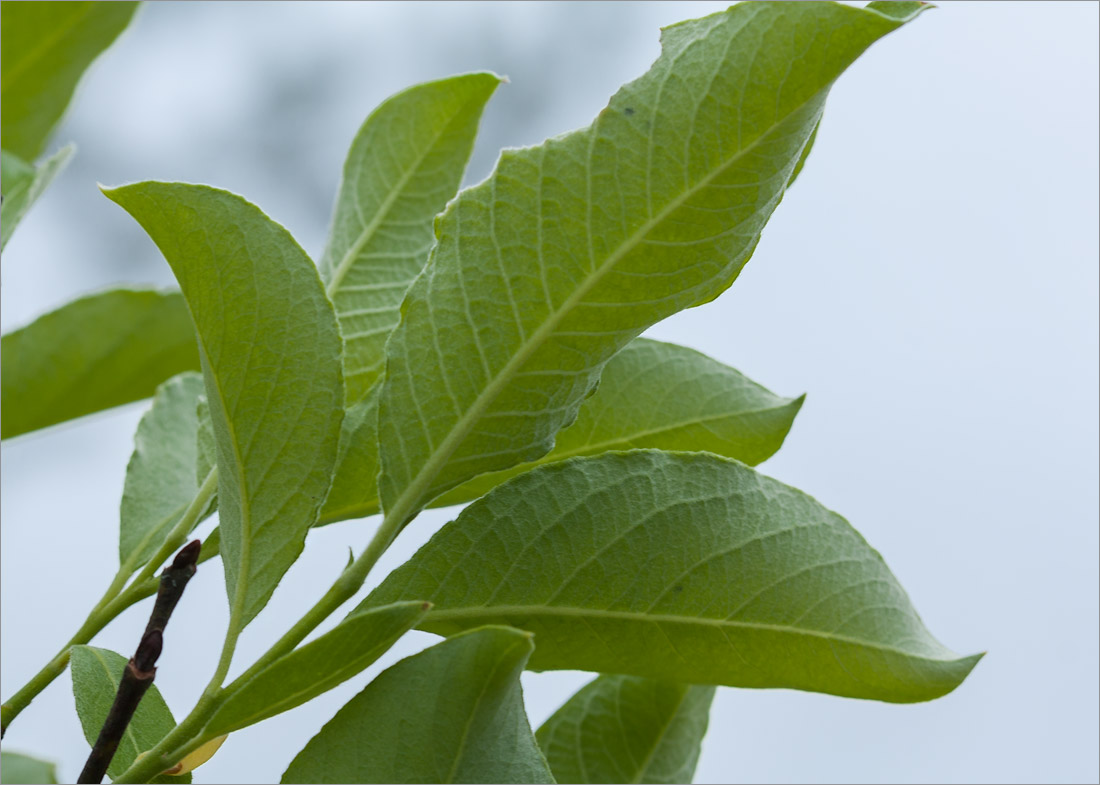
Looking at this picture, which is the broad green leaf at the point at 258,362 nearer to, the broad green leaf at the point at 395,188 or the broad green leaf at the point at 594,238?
the broad green leaf at the point at 594,238

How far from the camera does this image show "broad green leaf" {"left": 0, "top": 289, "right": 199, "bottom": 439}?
24.1 inches

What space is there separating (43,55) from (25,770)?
443 millimetres

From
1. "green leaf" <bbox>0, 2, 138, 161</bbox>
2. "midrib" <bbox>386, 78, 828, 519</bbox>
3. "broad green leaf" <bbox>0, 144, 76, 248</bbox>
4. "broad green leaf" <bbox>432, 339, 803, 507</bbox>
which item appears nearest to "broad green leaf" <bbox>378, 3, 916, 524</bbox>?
"midrib" <bbox>386, 78, 828, 519</bbox>

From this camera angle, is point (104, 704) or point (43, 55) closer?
point (104, 704)

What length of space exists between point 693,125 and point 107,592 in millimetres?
334

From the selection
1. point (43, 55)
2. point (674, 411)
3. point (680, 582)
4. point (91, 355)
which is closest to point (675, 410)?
point (674, 411)

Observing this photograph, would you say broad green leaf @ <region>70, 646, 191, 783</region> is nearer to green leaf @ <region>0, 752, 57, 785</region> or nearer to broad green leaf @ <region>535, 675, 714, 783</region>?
green leaf @ <region>0, 752, 57, 785</region>

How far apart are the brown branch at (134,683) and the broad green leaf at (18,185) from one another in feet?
0.76

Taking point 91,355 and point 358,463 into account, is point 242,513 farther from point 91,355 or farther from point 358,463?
point 91,355

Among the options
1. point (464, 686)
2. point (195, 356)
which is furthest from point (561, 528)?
point (195, 356)

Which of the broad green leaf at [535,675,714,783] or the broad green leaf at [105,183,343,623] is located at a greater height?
the broad green leaf at [105,183,343,623]

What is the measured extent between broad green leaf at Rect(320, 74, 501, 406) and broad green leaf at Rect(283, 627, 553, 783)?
0.23 metres

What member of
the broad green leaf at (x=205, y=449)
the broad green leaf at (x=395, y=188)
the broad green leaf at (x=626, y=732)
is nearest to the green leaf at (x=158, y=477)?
the broad green leaf at (x=205, y=449)

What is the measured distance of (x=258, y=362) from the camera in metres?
0.38
